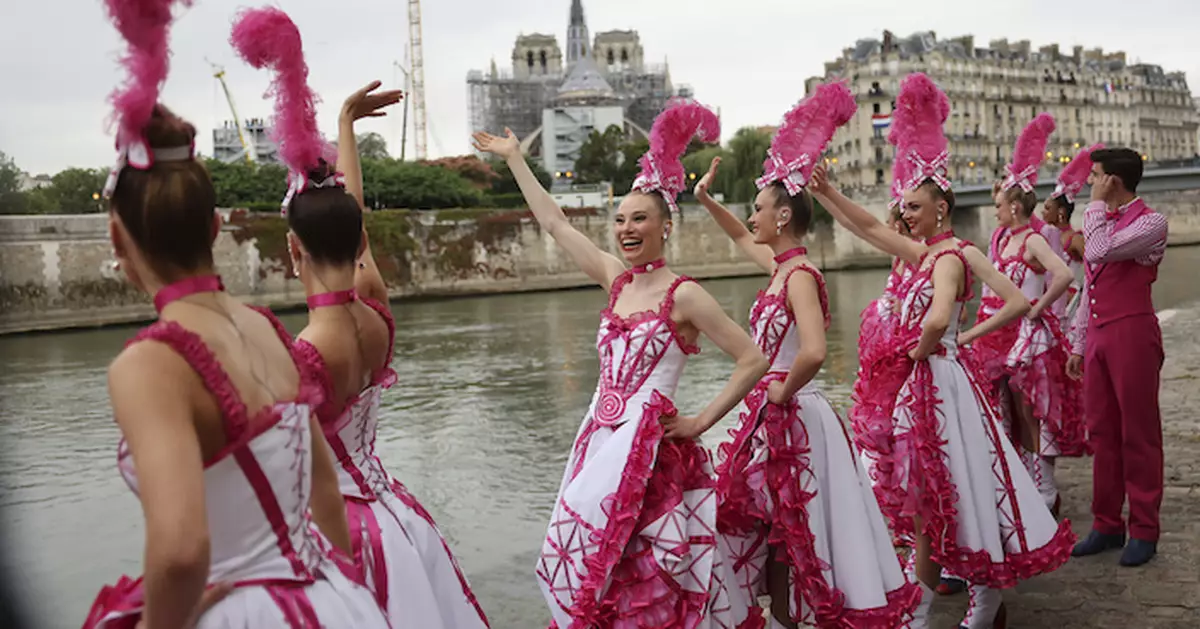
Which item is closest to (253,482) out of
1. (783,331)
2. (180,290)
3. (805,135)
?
(180,290)

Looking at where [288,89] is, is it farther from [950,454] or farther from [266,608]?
[950,454]

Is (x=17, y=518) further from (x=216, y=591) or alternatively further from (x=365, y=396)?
Result: (x=216, y=591)

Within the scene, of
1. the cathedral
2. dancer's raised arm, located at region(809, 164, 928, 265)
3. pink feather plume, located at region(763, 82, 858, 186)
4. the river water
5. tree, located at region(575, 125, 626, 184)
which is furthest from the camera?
the cathedral

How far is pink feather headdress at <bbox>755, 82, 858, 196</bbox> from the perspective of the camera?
559 centimetres

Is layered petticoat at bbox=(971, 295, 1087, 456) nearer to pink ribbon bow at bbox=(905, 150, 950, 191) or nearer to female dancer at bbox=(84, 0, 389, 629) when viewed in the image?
pink ribbon bow at bbox=(905, 150, 950, 191)

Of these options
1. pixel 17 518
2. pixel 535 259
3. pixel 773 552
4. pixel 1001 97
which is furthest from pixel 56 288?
pixel 1001 97

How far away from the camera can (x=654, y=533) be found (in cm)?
445

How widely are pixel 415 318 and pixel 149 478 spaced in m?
37.3

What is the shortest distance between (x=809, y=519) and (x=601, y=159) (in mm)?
81332

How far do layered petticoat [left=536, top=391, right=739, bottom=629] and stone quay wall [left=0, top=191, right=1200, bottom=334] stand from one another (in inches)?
1235

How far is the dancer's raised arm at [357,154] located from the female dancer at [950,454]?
252 cm

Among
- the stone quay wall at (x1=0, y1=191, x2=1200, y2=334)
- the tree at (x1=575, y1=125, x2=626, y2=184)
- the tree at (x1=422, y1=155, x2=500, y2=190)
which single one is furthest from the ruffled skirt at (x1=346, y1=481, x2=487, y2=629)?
the tree at (x1=575, y1=125, x2=626, y2=184)

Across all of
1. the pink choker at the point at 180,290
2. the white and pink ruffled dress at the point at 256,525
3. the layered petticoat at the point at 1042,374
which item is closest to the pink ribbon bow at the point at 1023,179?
the layered petticoat at the point at 1042,374

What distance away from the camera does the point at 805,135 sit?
5727 millimetres
